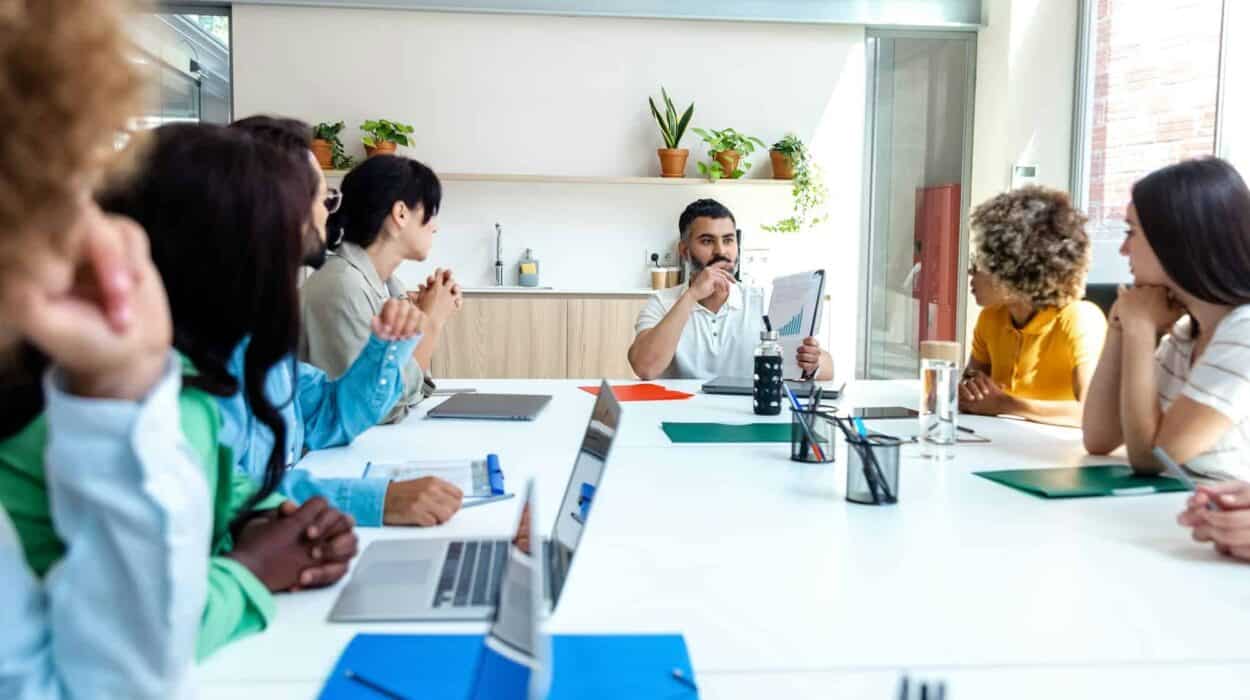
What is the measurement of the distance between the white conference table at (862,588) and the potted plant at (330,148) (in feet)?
12.4

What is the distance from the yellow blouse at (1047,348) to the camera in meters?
2.88

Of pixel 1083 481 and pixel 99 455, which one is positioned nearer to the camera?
pixel 99 455

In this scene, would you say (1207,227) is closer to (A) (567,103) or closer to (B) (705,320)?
(B) (705,320)

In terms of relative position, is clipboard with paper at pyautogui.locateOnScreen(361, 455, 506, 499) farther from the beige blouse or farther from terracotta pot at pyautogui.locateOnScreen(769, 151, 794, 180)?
terracotta pot at pyautogui.locateOnScreen(769, 151, 794, 180)

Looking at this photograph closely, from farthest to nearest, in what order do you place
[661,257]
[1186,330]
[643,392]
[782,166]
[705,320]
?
[661,257]
[782,166]
[705,320]
[643,392]
[1186,330]

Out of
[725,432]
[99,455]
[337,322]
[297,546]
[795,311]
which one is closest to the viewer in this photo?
[99,455]

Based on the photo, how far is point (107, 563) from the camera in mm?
693

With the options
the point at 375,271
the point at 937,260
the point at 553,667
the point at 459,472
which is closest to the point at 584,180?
the point at 937,260

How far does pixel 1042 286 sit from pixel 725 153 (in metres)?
2.99

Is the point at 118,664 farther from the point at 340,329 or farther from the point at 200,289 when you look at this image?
the point at 340,329

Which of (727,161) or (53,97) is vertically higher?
(727,161)

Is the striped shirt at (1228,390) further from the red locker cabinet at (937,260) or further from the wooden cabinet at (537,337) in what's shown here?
the red locker cabinet at (937,260)

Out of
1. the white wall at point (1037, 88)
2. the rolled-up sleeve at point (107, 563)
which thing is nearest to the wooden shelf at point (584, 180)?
the white wall at point (1037, 88)

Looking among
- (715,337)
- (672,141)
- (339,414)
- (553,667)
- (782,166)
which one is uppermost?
(672,141)
